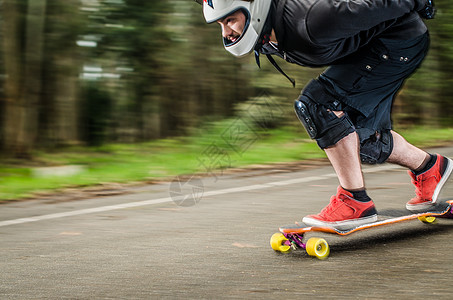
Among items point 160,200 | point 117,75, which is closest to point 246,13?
point 160,200

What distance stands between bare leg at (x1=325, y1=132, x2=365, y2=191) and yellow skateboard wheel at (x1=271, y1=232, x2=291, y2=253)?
44cm

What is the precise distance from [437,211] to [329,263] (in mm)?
1003

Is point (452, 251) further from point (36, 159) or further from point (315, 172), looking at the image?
point (36, 159)

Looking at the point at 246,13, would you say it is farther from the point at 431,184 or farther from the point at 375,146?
the point at 431,184

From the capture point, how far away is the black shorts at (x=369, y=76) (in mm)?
3406

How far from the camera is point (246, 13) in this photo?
9.96ft

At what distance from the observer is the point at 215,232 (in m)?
3.94

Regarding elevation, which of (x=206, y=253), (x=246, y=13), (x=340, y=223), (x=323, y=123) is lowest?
(x=206, y=253)

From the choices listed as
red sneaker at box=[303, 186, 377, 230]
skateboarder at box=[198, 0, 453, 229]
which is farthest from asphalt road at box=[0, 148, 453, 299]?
skateboarder at box=[198, 0, 453, 229]

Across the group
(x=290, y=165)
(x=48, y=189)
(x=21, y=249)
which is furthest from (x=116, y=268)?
(x=290, y=165)

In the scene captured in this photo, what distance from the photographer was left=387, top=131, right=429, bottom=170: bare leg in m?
3.66

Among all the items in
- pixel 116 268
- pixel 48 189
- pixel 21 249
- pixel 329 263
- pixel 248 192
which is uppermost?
pixel 329 263

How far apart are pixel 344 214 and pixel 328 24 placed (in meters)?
1.01

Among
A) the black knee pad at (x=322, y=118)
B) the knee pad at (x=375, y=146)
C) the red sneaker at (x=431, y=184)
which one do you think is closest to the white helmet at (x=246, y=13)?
the black knee pad at (x=322, y=118)
